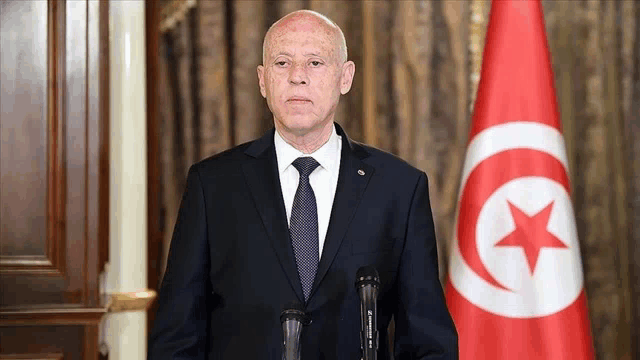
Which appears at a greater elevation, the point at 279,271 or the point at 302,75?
the point at 302,75

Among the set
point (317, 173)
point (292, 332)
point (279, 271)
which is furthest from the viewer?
point (317, 173)

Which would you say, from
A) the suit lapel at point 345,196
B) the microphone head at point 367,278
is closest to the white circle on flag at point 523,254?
the suit lapel at point 345,196

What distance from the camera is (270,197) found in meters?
1.62

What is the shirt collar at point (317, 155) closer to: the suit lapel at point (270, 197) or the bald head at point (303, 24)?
the suit lapel at point (270, 197)

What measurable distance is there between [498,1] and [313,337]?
191 cm

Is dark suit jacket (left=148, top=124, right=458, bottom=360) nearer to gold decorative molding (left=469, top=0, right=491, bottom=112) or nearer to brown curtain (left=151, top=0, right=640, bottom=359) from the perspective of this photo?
brown curtain (left=151, top=0, right=640, bottom=359)

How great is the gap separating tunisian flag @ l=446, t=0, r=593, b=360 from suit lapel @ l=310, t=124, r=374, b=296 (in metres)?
1.36

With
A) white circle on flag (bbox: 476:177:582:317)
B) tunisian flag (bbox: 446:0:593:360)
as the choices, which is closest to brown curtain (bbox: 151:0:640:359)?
tunisian flag (bbox: 446:0:593:360)

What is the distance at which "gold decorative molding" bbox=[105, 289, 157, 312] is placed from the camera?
2.94 metres

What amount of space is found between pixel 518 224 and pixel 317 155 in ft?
4.69

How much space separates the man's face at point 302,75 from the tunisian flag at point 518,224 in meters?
1.47

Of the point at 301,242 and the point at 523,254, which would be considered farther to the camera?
the point at 523,254

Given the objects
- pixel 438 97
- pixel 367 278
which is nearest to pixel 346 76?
pixel 367 278

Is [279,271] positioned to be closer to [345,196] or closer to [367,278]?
[345,196]
